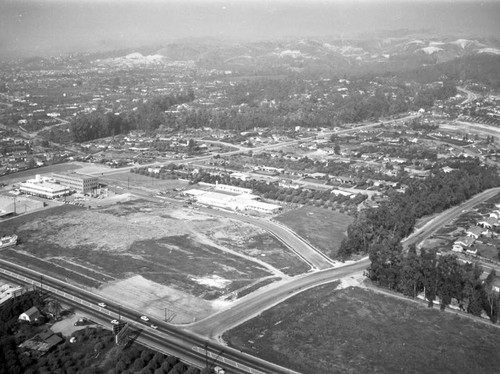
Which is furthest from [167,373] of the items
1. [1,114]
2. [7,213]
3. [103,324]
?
[1,114]

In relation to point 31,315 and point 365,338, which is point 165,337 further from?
point 365,338

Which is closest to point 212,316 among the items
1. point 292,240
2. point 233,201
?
point 292,240

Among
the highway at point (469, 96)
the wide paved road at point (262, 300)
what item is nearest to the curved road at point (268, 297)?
the wide paved road at point (262, 300)

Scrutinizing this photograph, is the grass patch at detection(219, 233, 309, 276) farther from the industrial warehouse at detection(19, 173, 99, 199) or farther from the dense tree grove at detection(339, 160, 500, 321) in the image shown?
the industrial warehouse at detection(19, 173, 99, 199)

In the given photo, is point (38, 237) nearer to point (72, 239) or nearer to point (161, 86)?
point (72, 239)

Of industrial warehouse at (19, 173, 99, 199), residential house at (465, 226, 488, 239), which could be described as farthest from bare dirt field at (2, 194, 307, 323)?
residential house at (465, 226, 488, 239)

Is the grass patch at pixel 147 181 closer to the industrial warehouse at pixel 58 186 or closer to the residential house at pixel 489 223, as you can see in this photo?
the industrial warehouse at pixel 58 186
